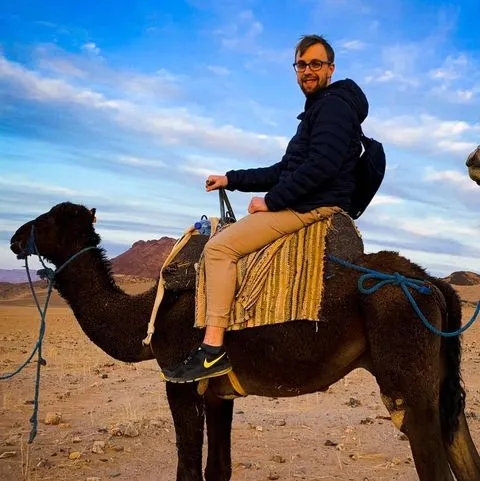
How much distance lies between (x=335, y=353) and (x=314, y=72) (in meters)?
2.42

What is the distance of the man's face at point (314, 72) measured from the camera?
211 inches

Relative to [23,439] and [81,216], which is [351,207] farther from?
[23,439]

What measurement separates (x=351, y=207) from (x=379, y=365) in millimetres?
1621

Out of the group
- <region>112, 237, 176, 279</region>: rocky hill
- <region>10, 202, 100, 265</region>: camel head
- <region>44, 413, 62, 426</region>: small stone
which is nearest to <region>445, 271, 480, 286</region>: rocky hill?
<region>112, 237, 176, 279</region>: rocky hill

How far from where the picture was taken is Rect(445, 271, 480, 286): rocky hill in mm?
66500

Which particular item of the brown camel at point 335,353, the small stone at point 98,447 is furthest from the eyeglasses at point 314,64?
the small stone at point 98,447

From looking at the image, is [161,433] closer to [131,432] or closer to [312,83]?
[131,432]

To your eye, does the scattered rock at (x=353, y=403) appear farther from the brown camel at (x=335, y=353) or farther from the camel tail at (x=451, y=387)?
the camel tail at (x=451, y=387)

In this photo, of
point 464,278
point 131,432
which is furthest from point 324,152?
point 464,278

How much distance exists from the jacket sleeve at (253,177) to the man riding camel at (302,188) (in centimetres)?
74

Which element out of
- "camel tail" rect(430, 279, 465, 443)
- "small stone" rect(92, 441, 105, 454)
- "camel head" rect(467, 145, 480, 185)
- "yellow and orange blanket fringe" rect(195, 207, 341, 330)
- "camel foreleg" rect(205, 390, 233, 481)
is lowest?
"small stone" rect(92, 441, 105, 454)

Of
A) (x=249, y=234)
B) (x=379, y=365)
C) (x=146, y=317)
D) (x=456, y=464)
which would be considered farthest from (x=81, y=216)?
(x=456, y=464)

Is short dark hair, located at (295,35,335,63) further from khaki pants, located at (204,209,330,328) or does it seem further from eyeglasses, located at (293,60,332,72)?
khaki pants, located at (204,209,330,328)

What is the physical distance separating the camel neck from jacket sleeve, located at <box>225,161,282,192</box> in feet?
4.53
